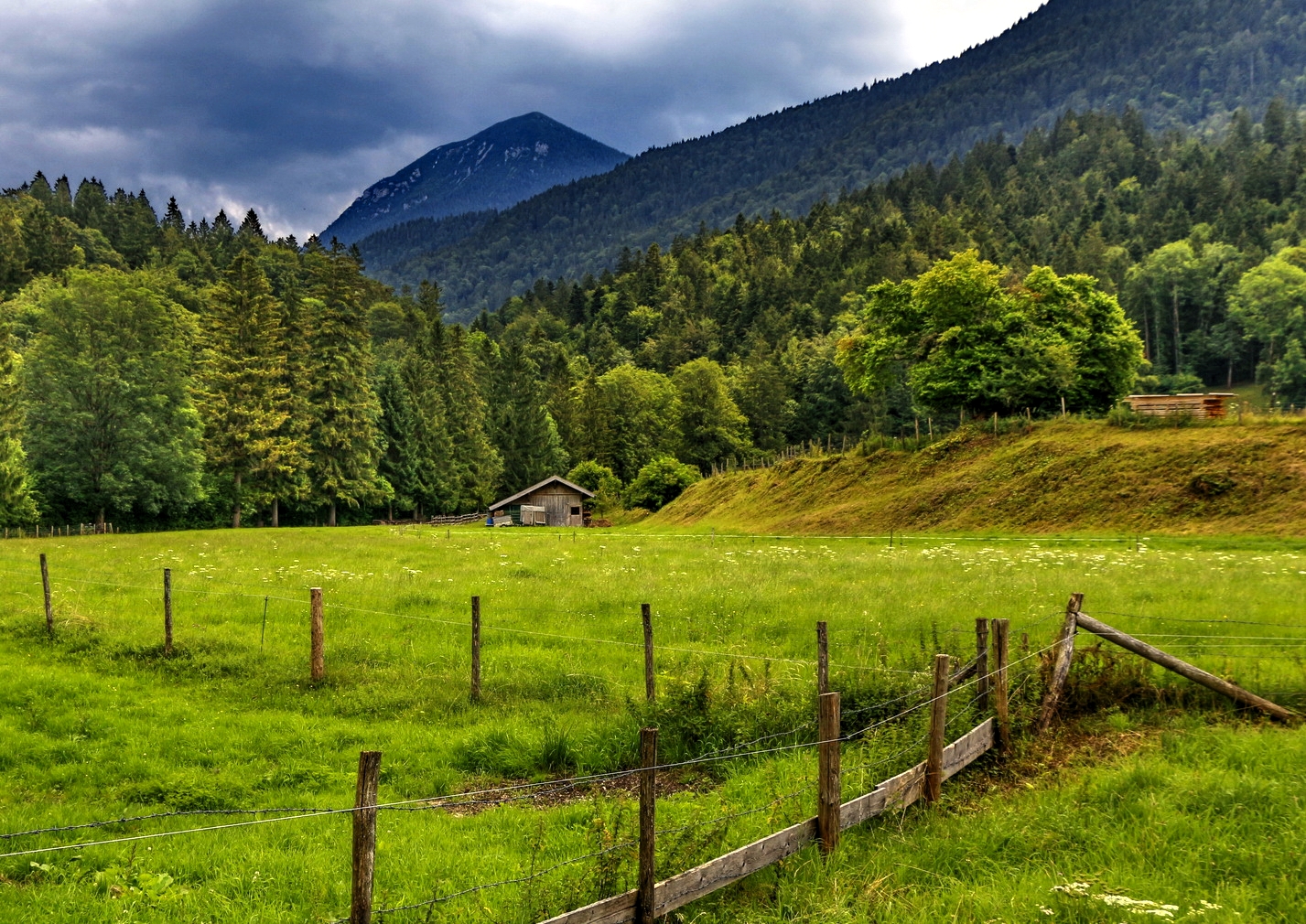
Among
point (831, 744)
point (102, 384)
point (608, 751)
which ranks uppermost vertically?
point (102, 384)

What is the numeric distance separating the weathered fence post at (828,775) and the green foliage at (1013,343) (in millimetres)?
57330

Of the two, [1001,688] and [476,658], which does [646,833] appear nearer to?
[1001,688]

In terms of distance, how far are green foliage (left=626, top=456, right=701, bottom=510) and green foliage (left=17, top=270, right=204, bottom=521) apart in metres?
40.6

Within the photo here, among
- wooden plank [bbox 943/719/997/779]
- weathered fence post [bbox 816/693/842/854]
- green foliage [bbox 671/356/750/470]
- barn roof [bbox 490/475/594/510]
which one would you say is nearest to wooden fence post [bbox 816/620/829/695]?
wooden plank [bbox 943/719/997/779]

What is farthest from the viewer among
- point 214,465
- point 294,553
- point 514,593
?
point 214,465

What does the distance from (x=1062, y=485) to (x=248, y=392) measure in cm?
5928

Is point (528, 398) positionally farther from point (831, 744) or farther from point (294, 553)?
point (831, 744)

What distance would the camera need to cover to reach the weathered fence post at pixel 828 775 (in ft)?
26.8

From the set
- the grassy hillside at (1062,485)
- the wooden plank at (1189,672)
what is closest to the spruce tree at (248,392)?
the grassy hillside at (1062,485)

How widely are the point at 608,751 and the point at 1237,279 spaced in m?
153

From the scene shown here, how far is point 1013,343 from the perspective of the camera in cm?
6109

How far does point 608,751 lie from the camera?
12789 millimetres

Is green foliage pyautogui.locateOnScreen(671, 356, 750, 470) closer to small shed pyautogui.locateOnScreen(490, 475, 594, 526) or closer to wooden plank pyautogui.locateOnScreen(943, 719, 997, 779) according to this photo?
small shed pyautogui.locateOnScreen(490, 475, 594, 526)

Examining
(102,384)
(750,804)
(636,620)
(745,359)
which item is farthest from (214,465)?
(745,359)
